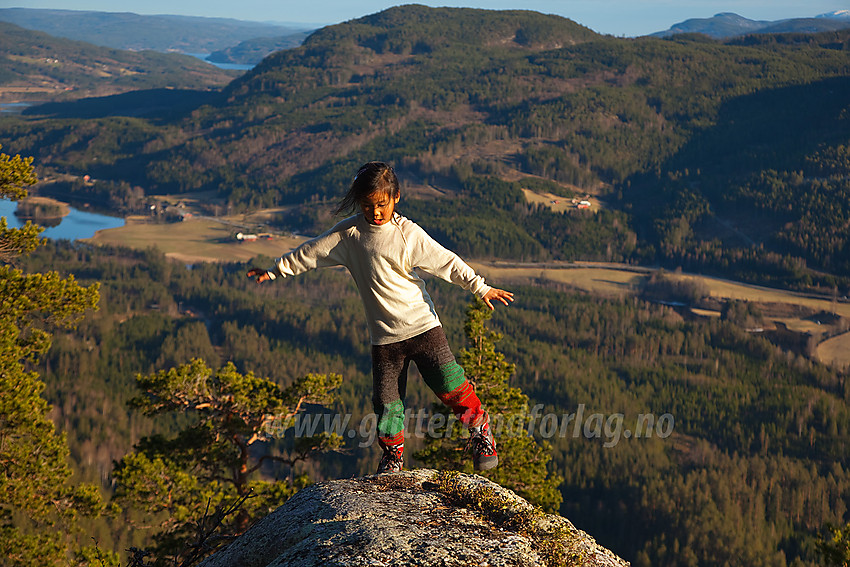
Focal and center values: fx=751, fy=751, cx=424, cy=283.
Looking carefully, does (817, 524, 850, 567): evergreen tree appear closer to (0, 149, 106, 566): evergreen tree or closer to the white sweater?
the white sweater

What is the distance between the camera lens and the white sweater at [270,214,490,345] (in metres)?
10.5

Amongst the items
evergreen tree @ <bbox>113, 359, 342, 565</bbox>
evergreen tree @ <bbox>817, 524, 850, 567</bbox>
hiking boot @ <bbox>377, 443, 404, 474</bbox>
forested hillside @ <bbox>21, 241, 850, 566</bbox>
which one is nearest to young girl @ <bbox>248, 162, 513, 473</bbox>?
hiking boot @ <bbox>377, 443, 404, 474</bbox>

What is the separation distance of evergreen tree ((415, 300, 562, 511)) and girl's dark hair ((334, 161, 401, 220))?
12634 mm

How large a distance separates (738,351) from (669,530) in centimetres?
8631

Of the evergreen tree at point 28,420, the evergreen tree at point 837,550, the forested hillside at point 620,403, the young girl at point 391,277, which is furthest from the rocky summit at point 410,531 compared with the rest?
the forested hillside at point 620,403

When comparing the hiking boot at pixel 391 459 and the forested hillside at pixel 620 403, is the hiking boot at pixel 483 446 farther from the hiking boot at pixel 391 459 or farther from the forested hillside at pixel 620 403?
the forested hillside at pixel 620 403

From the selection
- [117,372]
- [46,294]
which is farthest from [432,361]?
[117,372]

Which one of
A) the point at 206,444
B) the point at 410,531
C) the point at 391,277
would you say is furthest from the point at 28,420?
the point at 410,531

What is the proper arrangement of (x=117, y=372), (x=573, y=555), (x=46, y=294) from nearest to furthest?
1. (x=573, y=555)
2. (x=46, y=294)
3. (x=117, y=372)

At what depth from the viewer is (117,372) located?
15100 centimetres

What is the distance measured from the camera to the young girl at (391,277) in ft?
34.3

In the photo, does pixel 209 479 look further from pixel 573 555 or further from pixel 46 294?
pixel 573 555

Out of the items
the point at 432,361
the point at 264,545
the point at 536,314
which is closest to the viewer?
the point at 264,545

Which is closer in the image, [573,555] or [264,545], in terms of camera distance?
[573,555]
